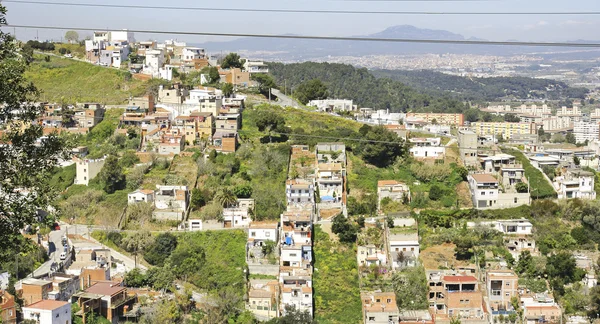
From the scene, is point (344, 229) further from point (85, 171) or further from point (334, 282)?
point (85, 171)

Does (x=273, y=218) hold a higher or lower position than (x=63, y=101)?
lower

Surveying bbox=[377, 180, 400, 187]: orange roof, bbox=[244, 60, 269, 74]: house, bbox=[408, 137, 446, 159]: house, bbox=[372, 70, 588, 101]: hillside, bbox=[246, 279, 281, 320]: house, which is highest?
bbox=[244, 60, 269, 74]: house

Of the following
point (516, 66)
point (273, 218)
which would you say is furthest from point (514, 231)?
point (516, 66)

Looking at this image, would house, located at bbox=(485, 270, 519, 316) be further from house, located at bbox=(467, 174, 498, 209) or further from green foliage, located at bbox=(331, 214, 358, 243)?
house, located at bbox=(467, 174, 498, 209)

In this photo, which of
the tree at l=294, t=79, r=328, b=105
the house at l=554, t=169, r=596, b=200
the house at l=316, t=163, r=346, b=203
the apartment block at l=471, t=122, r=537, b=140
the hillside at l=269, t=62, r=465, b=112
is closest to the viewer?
the house at l=316, t=163, r=346, b=203

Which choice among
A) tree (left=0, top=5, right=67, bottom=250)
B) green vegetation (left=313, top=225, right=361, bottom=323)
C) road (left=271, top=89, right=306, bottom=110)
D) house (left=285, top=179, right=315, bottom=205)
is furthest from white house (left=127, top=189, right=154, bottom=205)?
tree (left=0, top=5, right=67, bottom=250)

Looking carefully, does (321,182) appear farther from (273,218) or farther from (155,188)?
(155,188)
